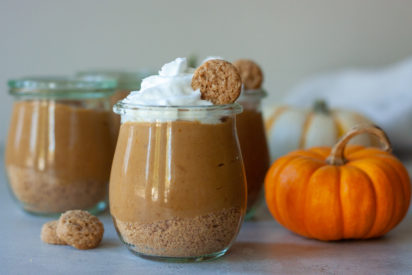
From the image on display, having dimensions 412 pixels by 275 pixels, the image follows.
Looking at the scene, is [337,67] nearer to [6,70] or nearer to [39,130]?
[6,70]

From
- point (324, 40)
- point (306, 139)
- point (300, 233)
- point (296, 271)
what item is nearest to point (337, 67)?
point (324, 40)

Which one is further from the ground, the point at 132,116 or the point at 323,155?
the point at 132,116

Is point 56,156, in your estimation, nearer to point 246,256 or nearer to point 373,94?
point 246,256

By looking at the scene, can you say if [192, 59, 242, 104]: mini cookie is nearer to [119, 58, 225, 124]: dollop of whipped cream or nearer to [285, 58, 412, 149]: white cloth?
[119, 58, 225, 124]: dollop of whipped cream

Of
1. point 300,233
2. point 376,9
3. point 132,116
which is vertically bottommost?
point 300,233

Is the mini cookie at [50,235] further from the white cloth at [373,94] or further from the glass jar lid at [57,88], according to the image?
the white cloth at [373,94]

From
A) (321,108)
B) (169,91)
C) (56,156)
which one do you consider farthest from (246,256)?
(321,108)
